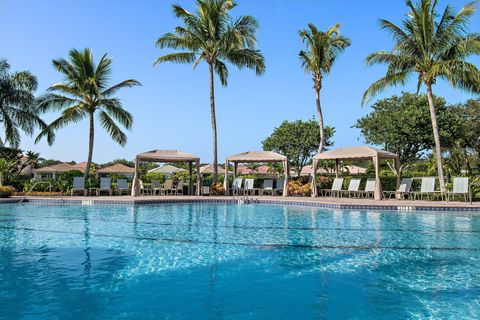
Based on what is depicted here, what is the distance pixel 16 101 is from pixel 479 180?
24.9 metres

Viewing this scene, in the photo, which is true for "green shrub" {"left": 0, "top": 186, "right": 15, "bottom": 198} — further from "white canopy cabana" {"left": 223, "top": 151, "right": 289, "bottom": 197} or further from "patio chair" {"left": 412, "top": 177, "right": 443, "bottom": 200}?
"patio chair" {"left": 412, "top": 177, "right": 443, "bottom": 200}

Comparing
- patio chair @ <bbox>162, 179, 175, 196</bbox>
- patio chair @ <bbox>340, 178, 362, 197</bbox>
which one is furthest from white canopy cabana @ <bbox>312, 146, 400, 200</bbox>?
patio chair @ <bbox>162, 179, 175, 196</bbox>

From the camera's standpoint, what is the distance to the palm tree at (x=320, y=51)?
2031cm

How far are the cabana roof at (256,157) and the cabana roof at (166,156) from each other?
2.26 metres

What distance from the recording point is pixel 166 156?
64.0 ft

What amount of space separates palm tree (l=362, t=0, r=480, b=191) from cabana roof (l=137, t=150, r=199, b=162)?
35.1ft

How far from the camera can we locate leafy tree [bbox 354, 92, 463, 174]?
78.6 feet

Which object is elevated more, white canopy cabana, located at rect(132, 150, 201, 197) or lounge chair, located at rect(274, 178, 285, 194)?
white canopy cabana, located at rect(132, 150, 201, 197)

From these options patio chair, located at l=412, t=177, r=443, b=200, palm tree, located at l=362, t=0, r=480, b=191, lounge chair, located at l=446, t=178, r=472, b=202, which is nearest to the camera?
lounge chair, located at l=446, t=178, r=472, b=202

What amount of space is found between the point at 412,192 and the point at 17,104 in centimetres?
2203

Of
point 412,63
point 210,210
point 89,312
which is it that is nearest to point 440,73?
point 412,63

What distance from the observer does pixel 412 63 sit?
57.0ft

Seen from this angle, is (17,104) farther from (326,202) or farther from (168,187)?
(326,202)

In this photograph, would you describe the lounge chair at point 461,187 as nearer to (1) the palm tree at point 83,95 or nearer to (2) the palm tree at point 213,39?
(2) the palm tree at point 213,39
